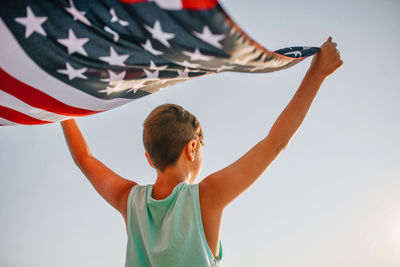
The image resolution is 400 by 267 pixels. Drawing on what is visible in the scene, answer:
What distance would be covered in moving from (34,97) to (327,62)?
1089 millimetres

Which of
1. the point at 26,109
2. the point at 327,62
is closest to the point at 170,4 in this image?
the point at 327,62

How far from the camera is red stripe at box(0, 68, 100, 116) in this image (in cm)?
111

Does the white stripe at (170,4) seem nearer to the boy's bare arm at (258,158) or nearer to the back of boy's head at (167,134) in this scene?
the back of boy's head at (167,134)

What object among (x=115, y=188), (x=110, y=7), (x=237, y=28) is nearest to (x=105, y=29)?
(x=110, y=7)

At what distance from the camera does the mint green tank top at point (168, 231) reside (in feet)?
2.93

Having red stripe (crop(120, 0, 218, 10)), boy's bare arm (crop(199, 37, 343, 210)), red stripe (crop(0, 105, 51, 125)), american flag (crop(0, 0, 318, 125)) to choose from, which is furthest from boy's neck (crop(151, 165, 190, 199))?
red stripe (crop(0, 105, 51, 125))

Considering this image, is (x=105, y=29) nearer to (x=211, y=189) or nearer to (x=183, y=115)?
(x=183, y=115)

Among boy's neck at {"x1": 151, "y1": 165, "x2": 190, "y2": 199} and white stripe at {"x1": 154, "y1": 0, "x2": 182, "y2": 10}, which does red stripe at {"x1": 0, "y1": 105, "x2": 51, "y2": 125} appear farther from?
white stripe at {"x1": 154, "y1": 0, "x2": 182, "y2": 10}

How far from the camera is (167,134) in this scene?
1026 mm

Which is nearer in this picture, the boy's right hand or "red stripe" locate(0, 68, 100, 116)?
the boy's right hand

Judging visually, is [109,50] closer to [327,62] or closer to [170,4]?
[170,4]

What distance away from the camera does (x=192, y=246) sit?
0.89m

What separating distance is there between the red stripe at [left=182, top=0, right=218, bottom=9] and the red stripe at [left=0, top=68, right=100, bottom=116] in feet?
2.17

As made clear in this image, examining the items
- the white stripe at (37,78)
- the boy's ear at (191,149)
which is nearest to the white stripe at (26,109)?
the white stripe at (37,78)
